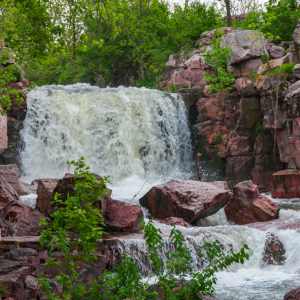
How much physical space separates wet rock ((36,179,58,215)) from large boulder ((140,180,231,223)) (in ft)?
9.18

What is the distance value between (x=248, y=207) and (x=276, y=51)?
452 inches

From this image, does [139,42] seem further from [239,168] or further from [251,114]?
[239,168]

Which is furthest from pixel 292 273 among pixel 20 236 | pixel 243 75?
pixel 243 75

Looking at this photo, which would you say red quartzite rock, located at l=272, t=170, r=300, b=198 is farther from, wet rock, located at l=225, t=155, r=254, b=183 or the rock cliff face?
wet rock, located at l=225, t=155, r=254, b=183

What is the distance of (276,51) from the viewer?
25219 mm

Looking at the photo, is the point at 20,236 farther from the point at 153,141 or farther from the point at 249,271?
the point at 153,141

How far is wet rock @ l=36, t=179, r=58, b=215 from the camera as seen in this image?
13336 mm

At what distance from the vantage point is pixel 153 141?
2328cm

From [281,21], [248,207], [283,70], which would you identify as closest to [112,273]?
[248,207]

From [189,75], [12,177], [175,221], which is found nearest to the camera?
[175,221]

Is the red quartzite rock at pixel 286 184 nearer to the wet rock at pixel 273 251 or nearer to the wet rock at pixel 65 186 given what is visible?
the wet rock at pixel 273 251

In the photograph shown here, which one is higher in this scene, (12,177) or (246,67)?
(246,67)

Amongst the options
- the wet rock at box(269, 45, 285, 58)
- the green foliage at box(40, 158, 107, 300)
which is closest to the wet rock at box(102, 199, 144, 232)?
the green foliage at box(40, 158, 107, 300)

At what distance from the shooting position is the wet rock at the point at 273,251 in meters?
12.8
